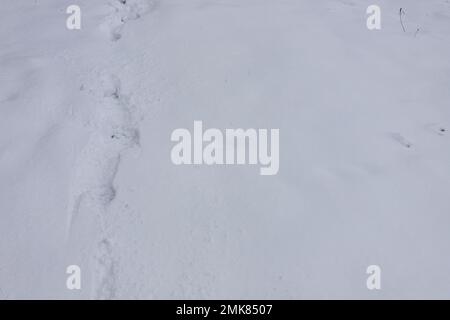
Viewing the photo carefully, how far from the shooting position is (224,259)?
76.5 inches

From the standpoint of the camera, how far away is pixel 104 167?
7.94 feet

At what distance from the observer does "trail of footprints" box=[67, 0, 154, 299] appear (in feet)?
6.29

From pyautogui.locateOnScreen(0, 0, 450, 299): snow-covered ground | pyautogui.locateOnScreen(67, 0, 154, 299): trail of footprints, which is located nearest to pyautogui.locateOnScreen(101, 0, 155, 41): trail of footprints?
pyautogui.locateOnScreen(0, 0, 450, 299): snow-covered ground

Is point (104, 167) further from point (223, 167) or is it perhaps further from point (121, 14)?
point (121, 14)

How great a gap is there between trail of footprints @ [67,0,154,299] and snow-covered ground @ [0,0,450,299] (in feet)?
0.03

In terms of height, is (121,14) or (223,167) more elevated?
(121,14)

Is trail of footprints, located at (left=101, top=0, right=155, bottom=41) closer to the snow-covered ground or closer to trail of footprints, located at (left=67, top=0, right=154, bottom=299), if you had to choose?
the snow-covered ground

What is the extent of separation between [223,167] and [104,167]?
2.26ft

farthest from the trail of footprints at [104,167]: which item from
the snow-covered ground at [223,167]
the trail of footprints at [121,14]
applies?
the trail of footprints at [121,14]

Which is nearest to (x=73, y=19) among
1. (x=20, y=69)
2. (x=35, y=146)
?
(x=20, y=69)

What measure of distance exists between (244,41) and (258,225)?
1792 millimetres

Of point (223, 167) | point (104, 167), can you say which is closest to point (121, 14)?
point (104, 167)

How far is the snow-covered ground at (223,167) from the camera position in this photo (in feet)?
6.30

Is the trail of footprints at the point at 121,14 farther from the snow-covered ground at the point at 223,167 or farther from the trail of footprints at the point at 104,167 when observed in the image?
the trail of footprints at the point at 104,167
